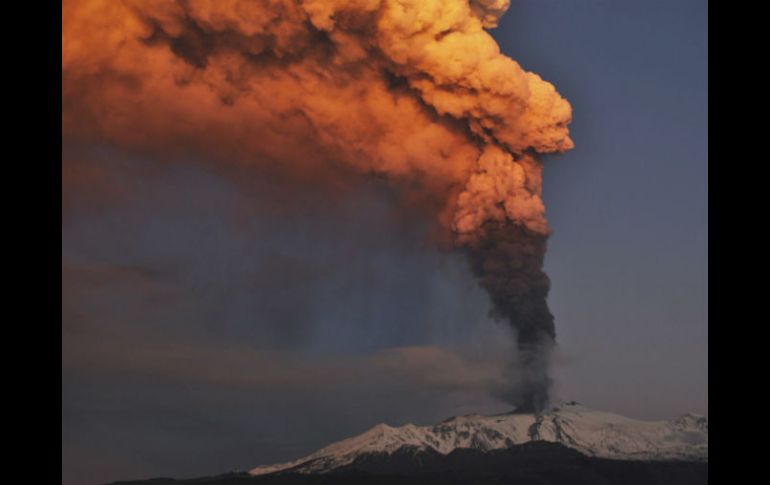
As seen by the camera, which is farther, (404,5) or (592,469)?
(592,469)

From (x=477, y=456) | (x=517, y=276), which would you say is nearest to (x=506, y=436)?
(x=477, y=456)

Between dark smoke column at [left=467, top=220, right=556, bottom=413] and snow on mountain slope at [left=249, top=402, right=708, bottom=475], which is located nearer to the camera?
dark smoke column at [left=467, top=220, right=556, bottom=413]

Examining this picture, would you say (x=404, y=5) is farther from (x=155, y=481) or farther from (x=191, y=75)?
(x=155, y=481)

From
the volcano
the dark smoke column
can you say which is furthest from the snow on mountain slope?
the dark smoke column

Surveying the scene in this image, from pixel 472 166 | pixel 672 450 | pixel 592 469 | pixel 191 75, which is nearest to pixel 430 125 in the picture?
pixel 472 166

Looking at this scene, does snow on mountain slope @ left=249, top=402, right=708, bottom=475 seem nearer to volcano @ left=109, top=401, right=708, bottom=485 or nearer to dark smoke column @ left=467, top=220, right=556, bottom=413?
volcano @ left=109, top=401, right=708, bottom=485
